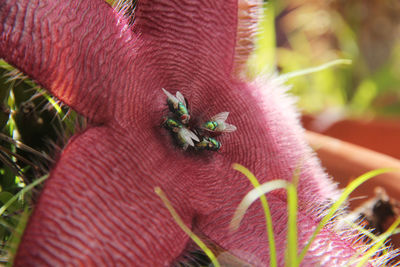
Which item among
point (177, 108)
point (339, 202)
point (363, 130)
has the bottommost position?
point (363, 130)

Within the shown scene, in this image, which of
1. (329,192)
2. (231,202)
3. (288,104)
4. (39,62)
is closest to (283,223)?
(231,202)

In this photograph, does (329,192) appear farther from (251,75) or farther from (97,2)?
(97,2)

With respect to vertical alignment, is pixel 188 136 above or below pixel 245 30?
below

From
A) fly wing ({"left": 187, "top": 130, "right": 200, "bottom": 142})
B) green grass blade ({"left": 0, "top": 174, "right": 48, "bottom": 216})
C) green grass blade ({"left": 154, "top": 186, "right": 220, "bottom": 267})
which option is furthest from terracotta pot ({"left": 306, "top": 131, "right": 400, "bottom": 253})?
green grass blade ({"left": 0, "top": 174, "right": 48, "bottom": 216})

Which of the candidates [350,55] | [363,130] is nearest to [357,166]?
[363,130]

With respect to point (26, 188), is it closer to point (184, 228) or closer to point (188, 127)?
point (184, 228)

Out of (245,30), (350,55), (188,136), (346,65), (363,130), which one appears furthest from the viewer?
(350,55)

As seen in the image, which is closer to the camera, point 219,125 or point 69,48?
point 69,48
